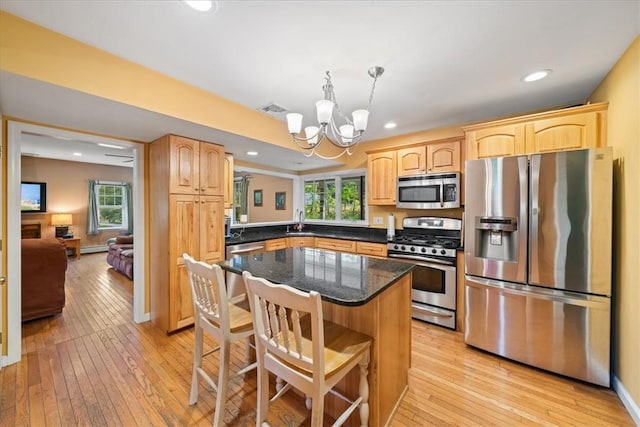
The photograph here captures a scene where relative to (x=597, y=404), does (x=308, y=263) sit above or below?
above

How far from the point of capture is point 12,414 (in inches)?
66.7

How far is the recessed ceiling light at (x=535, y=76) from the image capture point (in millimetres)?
2094

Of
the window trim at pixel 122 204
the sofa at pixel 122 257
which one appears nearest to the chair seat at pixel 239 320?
the sofa at pixel 122 257

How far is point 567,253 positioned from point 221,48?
3054 millimetres

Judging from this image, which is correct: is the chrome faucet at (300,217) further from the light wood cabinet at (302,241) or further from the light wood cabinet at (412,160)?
the light wood cabinet at (412,160)

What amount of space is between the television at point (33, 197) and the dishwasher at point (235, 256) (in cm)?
621

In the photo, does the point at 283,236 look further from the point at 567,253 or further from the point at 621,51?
the point at 621,51

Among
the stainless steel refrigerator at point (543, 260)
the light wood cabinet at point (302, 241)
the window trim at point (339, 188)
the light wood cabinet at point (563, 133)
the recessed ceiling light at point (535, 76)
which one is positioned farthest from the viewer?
the window trim at point (339, 188)

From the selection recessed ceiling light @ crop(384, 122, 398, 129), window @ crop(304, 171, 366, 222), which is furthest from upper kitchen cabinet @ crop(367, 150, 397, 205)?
window @ crop(304, 171, 366, 222)

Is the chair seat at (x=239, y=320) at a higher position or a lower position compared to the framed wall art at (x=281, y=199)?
lower

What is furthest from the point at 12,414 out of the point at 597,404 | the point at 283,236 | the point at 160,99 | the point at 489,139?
the point at 489,139

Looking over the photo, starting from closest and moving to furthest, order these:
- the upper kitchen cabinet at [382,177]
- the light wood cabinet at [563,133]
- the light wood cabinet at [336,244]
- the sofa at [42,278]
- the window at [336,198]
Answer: the light wood cabinet at [563,133] < the sofa at [42,278] < the upper kitchen cabinet at [382,177] < the light wood cabinet at [336,244] < the window at [336,198]

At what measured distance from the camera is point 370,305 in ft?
4.94

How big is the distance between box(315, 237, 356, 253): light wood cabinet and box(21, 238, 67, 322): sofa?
3.41m
